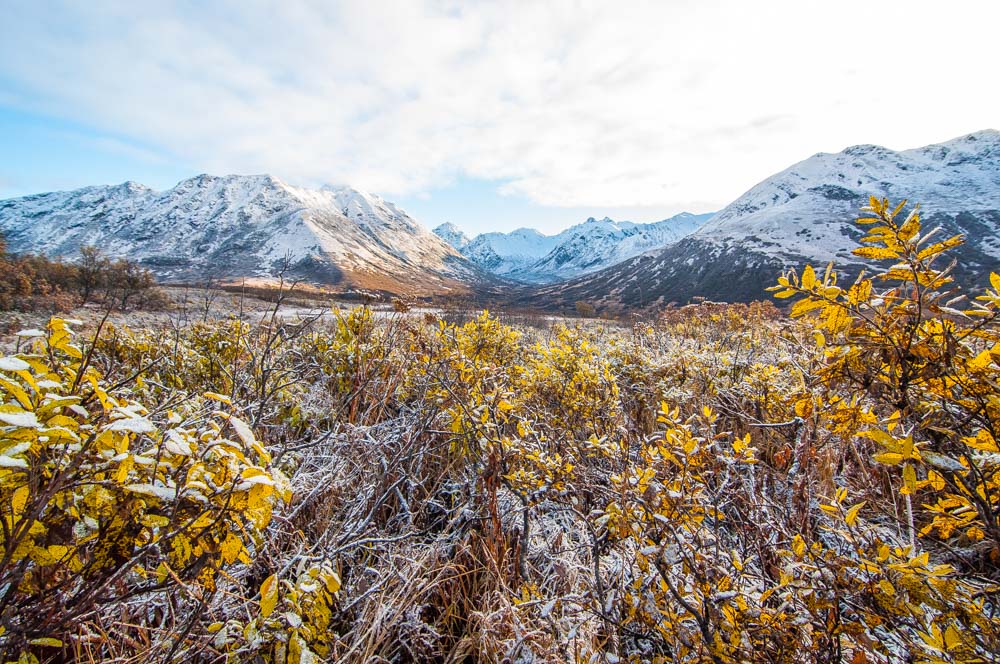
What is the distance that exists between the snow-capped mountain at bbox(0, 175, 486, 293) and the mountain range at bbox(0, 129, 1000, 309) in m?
0.76

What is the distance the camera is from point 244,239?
152m

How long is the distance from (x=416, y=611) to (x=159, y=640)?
3.80 feet

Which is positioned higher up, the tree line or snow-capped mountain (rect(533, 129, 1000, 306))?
snow-capped mountain (rect(533, 129, 1000, 306))

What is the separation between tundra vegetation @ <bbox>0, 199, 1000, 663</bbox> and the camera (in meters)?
1.32

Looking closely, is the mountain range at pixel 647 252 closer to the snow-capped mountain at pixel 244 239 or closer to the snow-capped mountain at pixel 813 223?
the snow-capped mountain at pixel 813 223

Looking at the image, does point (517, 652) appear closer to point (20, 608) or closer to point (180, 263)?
point (20, 608)

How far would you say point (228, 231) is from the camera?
162 metres

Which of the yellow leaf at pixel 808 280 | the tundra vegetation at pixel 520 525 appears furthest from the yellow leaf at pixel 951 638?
the yellow leaf at pixel 808 280

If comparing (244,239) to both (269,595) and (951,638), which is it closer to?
(269,595)

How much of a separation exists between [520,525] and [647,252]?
17419 centimetres

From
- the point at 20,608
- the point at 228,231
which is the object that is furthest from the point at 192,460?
the point at 228,231

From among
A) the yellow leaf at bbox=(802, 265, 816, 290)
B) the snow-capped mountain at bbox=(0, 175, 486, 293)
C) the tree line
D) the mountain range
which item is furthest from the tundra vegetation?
the snow-capped mountain at bbox=(0, 175, 486, 293)

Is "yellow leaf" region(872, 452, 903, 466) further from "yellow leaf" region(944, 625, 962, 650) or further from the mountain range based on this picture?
the mountain range

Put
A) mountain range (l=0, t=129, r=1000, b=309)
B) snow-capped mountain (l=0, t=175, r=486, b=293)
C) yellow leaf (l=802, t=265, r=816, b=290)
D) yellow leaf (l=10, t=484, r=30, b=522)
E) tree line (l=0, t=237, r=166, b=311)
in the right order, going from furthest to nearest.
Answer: snow-capped mountain (l=0, t=175, r=486, b=293), mountain range (l=0, t=129, r=1000, b=309), tree line (l=0, t=237, r=166, b=311), yellow leaf (l=802, t=265, r=816, b=290), yellow leaf (l=10, t=484, r=30, b=522)
